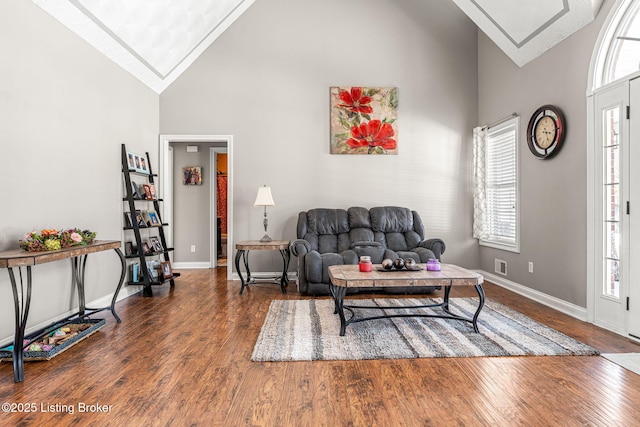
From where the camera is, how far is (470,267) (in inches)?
211

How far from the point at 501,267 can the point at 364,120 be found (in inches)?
106

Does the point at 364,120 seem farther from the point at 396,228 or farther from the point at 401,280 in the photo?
the point at 401,280

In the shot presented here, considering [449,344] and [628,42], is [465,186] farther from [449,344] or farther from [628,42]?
[449,344]

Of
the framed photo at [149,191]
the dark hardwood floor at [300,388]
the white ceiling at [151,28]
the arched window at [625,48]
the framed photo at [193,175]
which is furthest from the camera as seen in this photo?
the framed photo at [193,175]

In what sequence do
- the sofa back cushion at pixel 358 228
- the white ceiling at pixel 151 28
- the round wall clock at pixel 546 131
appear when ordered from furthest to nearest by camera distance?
the sofa back cushion at pixel 358 228 → the round wall clock at pixel 546 131 → the white ceiling at pixel 151 28

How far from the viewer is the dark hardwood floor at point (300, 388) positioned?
174cm

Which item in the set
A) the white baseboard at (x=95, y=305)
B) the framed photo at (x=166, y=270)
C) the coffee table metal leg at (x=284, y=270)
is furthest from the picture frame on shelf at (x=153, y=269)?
the coffee table metal leg at (x=284, y=270)

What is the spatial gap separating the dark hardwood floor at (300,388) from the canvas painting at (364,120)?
126 inches

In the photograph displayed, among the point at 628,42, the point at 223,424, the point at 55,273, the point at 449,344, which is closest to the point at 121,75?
the point at 55,273

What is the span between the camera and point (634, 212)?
282 centimetres

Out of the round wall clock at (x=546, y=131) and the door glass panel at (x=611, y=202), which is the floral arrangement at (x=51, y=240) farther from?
the round wall clock at (x=546, y=131)

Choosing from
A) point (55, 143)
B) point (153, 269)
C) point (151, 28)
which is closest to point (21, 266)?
point (55, 143)

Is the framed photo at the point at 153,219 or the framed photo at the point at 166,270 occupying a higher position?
the framed photo at the point at 153,219

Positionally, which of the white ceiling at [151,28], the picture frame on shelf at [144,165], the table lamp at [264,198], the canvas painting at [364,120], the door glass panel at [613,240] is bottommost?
the door glass panel at [613,240]
